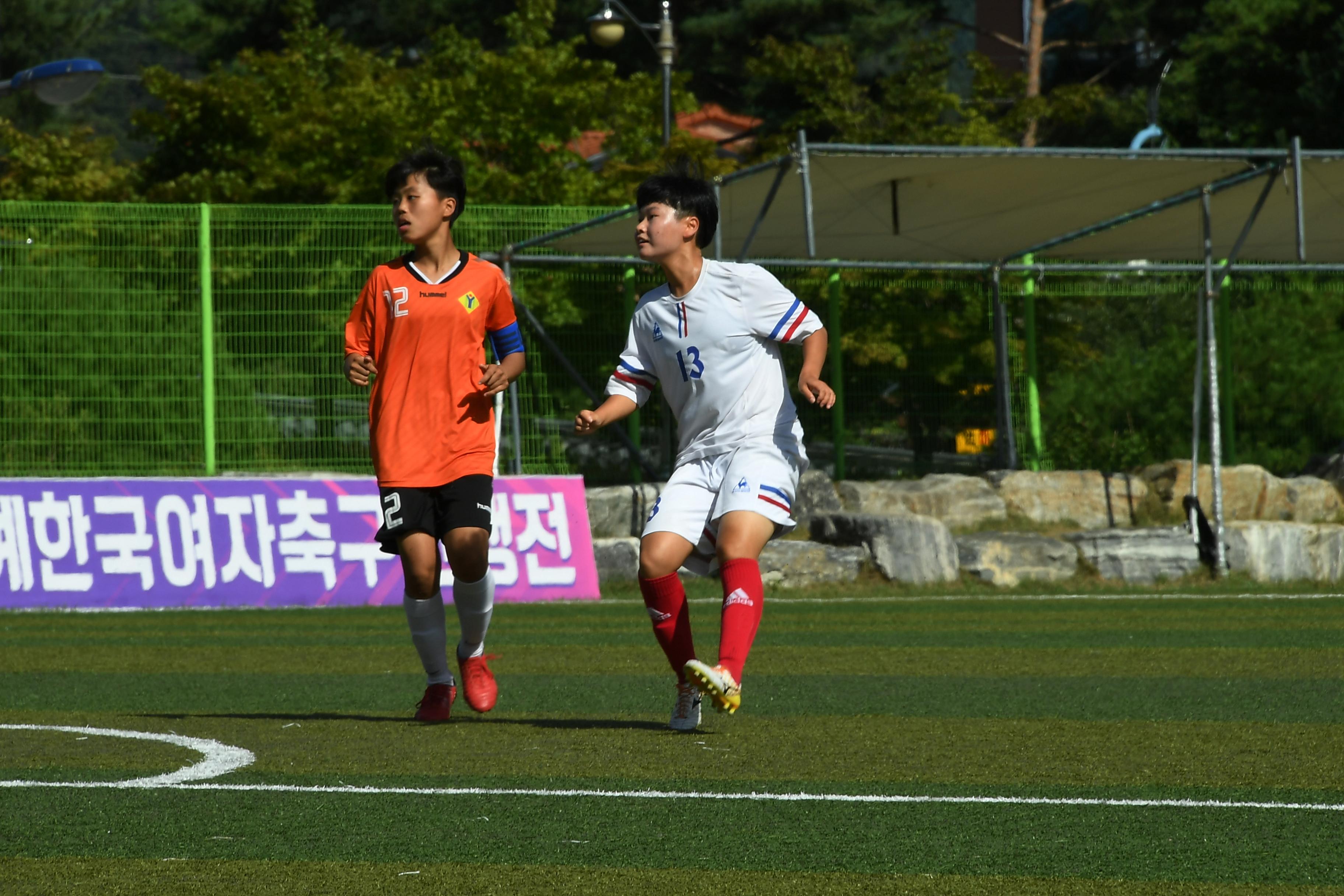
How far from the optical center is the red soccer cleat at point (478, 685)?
260 inches

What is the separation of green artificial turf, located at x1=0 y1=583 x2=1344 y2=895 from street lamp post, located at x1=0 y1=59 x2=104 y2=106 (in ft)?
23.6

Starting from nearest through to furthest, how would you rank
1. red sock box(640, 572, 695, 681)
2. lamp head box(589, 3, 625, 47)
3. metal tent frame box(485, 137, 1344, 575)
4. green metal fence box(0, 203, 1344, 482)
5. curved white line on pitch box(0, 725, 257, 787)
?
curved white line on pitch box(0, 725, 257, 787)
red sock box(640, 572, 695, 681)
metal tent frame box(485, 137, 1344, 575)
green metal fence box(0, 203, 1344, 482)
lamp head box(589, 3, 625, 47)

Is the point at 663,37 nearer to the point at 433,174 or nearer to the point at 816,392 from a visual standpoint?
the point at 433,174

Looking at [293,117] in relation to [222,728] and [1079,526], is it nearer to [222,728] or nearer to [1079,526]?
[1079,526]

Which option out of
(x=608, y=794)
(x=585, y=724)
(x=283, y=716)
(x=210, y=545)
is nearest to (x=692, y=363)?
(x=585, y=724)

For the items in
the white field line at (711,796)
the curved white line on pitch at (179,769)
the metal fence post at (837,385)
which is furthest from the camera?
the metal fence post at (837,385)

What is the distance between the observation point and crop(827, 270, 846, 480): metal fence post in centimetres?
1656

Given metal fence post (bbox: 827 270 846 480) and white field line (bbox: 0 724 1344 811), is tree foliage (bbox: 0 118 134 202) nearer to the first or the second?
metal fence post (bbox: 827 270 846 480)

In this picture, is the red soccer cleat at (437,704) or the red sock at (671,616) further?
the red soccer cleat at (437,704)

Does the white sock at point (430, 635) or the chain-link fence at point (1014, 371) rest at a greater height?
the chain-link fence at point (1014, 371)

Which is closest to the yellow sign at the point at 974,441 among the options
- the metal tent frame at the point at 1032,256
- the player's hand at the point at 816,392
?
the metal tent frame at the point at 1032,256

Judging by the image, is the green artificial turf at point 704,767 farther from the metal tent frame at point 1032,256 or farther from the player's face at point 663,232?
the metal tent frame at point 1032,256

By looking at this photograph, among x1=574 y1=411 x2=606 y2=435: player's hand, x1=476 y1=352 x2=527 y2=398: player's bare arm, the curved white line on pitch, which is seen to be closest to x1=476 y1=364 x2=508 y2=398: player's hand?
x1=476 y1=352 x2=527 y2=398: player's bare arm

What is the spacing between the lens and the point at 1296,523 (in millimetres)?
15438
